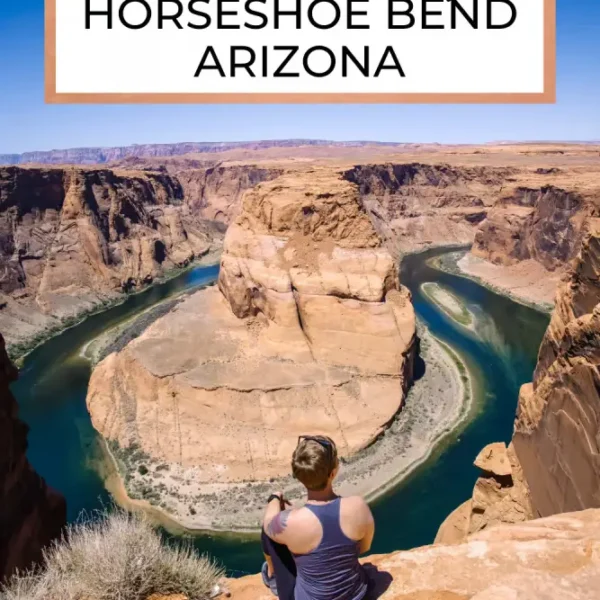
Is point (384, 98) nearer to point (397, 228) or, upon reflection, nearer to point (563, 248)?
point (563, 248)

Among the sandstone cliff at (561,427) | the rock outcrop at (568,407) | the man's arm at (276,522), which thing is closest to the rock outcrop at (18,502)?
the man's arm at (276,522)

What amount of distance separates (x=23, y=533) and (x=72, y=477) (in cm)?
1595

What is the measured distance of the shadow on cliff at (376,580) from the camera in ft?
15.9

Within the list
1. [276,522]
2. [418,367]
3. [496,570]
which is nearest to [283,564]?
[276,522]

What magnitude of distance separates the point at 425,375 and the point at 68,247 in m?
40.2

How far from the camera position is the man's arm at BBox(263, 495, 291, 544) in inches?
168

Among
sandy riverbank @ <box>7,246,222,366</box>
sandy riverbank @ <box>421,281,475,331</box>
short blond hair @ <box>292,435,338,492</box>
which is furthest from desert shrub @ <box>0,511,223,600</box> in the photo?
sandy riverbank @ <box>421,281,475,331</box>

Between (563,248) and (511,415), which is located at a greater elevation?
(563,248)

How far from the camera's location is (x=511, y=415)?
28500 millimetres

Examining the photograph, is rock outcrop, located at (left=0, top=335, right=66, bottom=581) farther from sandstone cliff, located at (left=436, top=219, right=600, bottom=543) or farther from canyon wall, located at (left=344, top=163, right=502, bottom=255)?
canyon wall, located at (left=344, top=163, right=502, bottom=255)

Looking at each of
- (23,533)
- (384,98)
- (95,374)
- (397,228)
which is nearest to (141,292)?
(95,374)

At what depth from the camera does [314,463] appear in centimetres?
401

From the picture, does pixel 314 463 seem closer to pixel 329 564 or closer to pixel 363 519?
pixel 363 519

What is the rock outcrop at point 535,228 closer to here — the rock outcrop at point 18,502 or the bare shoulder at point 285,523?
the rock outcrop at point 18,502
